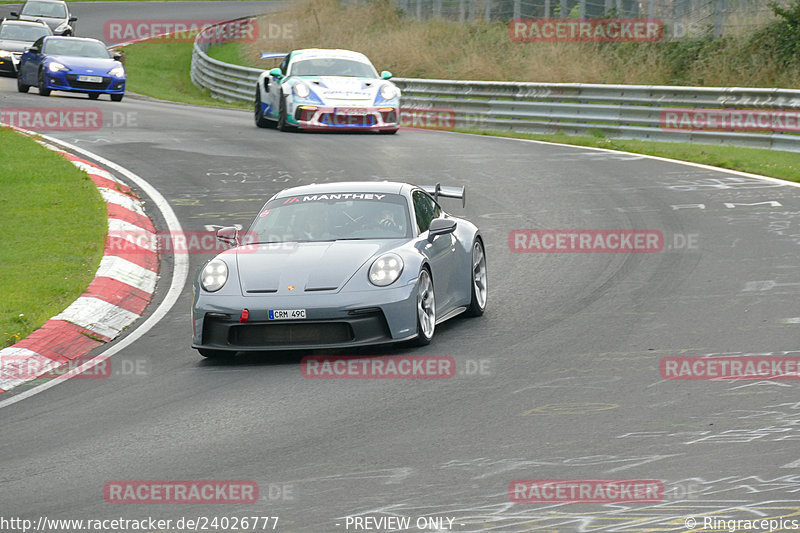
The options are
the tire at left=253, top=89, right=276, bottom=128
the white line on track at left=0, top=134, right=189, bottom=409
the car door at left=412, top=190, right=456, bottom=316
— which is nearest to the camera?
the white line on track at left=0, top=134, right=189, bottom=409

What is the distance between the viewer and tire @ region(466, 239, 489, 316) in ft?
33.9

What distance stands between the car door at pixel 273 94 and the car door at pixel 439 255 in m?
13.1

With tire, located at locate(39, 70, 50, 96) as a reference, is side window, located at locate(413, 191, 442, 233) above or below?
above

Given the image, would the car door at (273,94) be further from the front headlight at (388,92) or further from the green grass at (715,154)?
the green grass at (715,154)

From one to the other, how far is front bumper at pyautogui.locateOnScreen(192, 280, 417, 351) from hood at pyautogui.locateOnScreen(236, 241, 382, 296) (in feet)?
0.37

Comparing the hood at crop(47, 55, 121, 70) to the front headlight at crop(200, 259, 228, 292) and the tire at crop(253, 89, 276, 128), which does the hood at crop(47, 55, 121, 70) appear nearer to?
the tire at crop(253, 89, 276, 128)

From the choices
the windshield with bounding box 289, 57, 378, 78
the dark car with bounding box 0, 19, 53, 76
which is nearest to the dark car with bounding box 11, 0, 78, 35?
the dark car with bounding box 0, 19, 53, 76

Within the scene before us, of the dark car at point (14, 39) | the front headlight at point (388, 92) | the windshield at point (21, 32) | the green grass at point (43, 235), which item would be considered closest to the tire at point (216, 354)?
the green grass at point (43, 235)

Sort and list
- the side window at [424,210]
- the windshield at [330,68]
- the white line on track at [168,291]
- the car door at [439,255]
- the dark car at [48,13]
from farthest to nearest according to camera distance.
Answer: the dark car at [48,13] < the windshield at [330,68] < the side window at [424,210] < the car door at [439,255] < the white line on track at [168,291]

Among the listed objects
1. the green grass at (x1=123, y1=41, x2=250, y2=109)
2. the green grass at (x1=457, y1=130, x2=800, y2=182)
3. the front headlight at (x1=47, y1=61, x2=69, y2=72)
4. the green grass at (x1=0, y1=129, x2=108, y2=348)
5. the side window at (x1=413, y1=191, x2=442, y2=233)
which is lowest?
the green grass at (x1=123, y1=41, x2=250, y2=109)

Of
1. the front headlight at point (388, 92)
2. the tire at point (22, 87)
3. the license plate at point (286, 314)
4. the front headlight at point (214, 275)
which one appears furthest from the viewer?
the tire at point (22, 87)

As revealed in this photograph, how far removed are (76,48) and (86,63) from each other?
59.9 inches

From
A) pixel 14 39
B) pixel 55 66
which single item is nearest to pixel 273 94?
pixel 55 66

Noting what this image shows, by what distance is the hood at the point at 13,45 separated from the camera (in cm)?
3469
